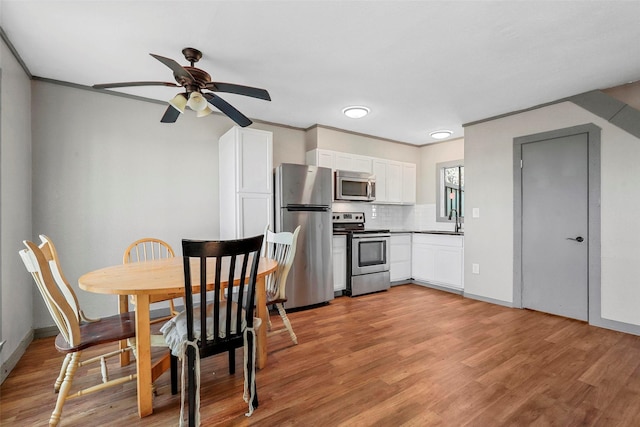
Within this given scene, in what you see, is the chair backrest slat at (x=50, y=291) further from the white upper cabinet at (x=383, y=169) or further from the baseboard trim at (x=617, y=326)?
the baseboard trim at (x=617, y=326)

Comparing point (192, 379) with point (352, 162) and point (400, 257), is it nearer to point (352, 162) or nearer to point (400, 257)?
point (352, 162)

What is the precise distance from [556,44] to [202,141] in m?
3.60

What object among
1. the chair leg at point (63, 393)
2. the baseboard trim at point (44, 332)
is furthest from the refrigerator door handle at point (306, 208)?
the baseboard trim at point (44, 332)

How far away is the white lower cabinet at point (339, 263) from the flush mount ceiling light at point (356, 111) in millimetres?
1658

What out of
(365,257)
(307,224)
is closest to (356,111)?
(307,224)

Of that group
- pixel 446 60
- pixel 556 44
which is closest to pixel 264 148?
pixel 446 60

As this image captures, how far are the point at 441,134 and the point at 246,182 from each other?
10.1ft

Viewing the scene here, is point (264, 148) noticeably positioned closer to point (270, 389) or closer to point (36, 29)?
point (36, 29)

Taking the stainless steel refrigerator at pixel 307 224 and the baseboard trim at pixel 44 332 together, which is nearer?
the baseboard trim at pixel 44 332

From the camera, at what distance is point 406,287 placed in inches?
187

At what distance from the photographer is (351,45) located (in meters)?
2.27

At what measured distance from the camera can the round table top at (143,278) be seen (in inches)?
60.3

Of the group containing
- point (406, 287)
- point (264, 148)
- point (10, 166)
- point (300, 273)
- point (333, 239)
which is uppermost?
point (264, 148)

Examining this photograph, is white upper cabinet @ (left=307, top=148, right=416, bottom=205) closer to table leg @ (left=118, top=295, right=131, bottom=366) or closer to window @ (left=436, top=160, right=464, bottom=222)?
window @ (left=436, top=160, right=464, bottom=222)
